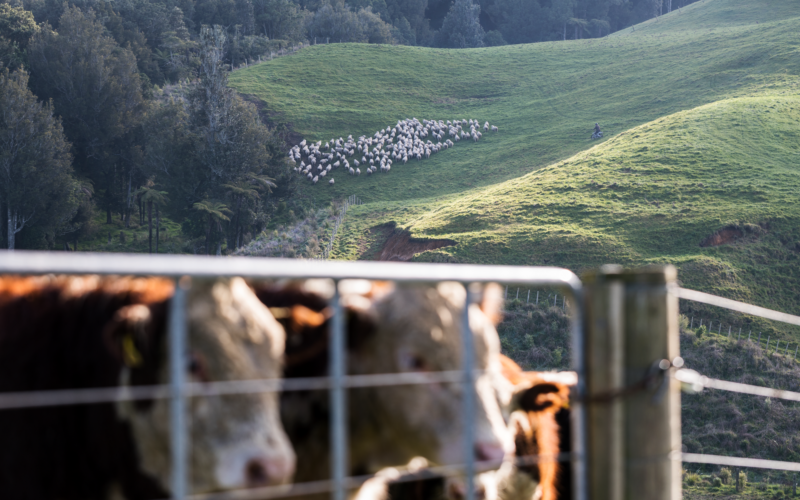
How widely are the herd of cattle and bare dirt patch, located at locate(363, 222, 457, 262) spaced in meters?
25.6

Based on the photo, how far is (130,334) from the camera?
2121 millimetres

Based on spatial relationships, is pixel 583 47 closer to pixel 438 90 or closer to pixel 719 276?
pixel 438 90

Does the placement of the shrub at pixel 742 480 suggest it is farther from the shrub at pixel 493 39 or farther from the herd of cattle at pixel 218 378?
the shrub at pixel 493 39

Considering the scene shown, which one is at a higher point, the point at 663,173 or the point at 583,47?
the point at 583,47

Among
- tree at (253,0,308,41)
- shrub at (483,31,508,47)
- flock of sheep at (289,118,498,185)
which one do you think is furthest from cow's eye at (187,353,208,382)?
Answer: shrub at (483,31,508,47)

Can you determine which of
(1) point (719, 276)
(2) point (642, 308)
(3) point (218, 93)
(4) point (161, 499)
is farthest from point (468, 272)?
(3) point (218, 93)

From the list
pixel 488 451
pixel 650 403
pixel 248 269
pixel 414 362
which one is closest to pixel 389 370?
pixel 414 362

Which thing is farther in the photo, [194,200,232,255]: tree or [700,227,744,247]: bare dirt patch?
[194,200,232,255]: tree

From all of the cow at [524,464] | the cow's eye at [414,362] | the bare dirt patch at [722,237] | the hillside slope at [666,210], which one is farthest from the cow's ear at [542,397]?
the bare dirt patch at [722,237]

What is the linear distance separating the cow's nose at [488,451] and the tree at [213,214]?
112 feet

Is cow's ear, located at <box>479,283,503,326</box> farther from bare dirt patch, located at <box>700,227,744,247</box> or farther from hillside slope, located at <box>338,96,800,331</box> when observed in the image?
bare dirt patch, located at <box>700,227,744,247</box>

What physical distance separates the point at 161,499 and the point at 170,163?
127ft

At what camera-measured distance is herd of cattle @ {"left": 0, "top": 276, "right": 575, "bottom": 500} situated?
2221 millimetres

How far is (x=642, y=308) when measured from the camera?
2.36m
